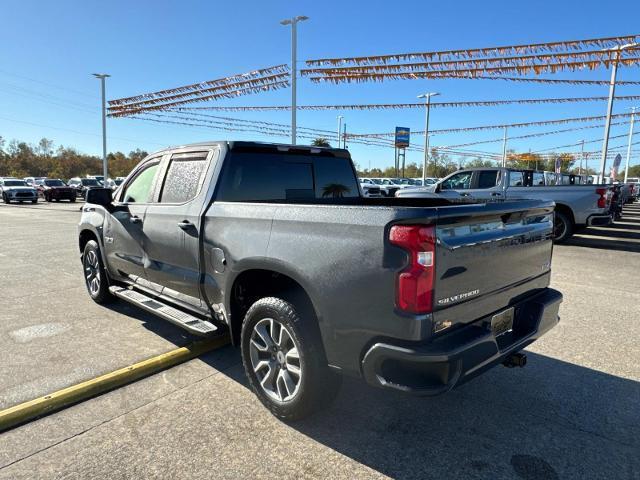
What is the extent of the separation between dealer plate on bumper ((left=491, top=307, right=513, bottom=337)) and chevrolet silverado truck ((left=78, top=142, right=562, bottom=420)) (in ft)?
0.05

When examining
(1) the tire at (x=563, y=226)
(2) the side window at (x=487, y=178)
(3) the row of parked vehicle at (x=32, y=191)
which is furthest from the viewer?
(3) the row of parked vehicle at (x=32, y=191)

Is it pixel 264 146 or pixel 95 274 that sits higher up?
pixel 264 146

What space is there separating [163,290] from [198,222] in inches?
39.9

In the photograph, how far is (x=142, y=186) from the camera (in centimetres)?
459

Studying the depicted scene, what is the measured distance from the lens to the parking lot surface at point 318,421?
2484 mm

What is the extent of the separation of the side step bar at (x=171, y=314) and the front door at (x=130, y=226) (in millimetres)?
205

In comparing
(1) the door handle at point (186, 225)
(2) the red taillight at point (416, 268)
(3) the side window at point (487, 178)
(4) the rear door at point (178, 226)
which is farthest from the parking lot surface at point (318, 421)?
(3) the side window at point (487, 178)

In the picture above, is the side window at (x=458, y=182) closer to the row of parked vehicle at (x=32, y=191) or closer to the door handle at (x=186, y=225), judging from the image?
the door handle at (x=186, y=225)

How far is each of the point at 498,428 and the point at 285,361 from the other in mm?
1447

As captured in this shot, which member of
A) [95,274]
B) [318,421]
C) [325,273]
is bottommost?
[318,421]

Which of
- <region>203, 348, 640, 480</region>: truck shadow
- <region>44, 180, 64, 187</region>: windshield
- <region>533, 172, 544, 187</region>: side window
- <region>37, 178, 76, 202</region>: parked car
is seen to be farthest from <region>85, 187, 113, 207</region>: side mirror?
<region>44, 180, 64, 187</region>: windshield

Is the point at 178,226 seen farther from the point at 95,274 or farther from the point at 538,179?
the point at 538,179

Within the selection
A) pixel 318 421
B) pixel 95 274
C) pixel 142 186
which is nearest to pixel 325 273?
pixel 318 421

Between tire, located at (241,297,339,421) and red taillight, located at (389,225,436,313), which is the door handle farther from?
red taillight, located at (389,225,436,313)
